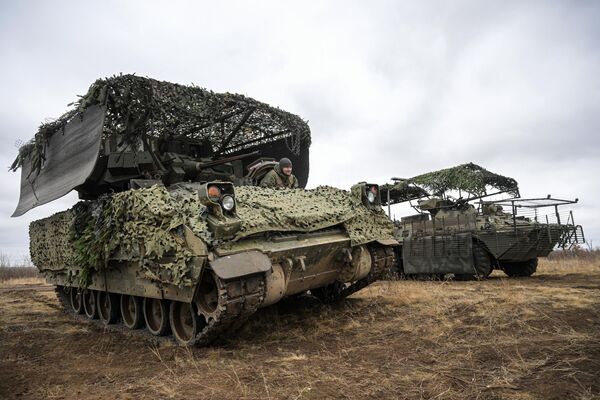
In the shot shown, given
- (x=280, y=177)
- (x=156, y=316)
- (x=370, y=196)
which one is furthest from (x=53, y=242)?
(x=370, y=196)

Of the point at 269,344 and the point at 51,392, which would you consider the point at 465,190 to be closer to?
the point at 269,344

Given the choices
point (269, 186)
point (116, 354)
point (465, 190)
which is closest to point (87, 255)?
point (116, 354)

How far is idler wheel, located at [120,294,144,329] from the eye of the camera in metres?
6.89

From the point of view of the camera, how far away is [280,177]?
7.76 metres

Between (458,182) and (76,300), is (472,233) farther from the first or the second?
(76,300)

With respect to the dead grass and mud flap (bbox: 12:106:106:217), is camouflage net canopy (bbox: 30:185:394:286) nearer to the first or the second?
mud flap (bbox: 12:106:106:217)

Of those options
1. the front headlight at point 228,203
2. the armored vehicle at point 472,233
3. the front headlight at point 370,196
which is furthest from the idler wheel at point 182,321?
the armored vehicle at point 472,233

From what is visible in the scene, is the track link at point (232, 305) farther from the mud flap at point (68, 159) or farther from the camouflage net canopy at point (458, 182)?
the camouflage net canopy at point (458, 182)

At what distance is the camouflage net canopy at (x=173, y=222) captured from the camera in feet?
17.5

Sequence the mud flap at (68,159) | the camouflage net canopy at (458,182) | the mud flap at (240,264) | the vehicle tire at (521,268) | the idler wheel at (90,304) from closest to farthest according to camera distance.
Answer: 1. the mud flap at (240,264)
2. the mud flap at (68,159)
3. the idler wheel at (90,304)
4. the vehicle tire at (521,268)
5. the camouflage net canopy at (458,182)

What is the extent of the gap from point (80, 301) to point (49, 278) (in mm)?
1276

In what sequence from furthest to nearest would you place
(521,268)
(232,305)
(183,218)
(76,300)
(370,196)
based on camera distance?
(521,268), (76,300), (370,196), (183,218), (232,305)

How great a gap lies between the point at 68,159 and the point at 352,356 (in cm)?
553

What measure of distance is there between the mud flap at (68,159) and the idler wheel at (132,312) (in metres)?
1.84
